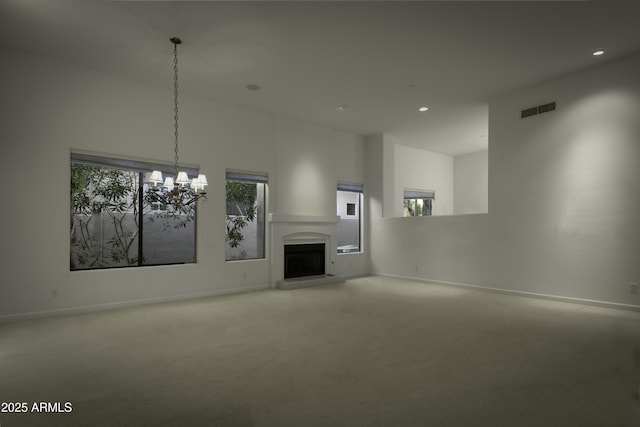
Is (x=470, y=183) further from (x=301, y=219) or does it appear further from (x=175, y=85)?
(x=175, y=85)

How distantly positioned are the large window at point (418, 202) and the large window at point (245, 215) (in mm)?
5270

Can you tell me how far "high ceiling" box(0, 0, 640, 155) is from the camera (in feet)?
12.3

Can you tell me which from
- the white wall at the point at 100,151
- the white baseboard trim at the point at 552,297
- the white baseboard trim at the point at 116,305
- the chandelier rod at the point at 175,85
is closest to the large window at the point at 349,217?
the white wall at the point at 100,151

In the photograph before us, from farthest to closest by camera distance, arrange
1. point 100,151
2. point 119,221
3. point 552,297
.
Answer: point 552,297, point 119,221, point 100,151

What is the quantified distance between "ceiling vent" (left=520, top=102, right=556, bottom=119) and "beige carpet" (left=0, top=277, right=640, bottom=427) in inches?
126

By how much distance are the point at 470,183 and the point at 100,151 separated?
1004cm

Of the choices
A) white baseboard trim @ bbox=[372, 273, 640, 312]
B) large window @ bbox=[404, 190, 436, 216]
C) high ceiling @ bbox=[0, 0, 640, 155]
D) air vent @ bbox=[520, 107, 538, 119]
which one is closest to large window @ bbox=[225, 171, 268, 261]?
A: high ceiling @ bbox=[0, 0, 640, 155]

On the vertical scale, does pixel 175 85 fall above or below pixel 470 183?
above

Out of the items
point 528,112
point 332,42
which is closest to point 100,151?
point 332,42

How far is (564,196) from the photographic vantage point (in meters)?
5.52

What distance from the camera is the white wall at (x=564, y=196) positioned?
4930 millimetres

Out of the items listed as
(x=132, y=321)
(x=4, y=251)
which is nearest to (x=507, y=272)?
(x=132, y=321)

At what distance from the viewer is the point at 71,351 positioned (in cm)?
341

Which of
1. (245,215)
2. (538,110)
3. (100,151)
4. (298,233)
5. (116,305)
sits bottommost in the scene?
(116,305)
